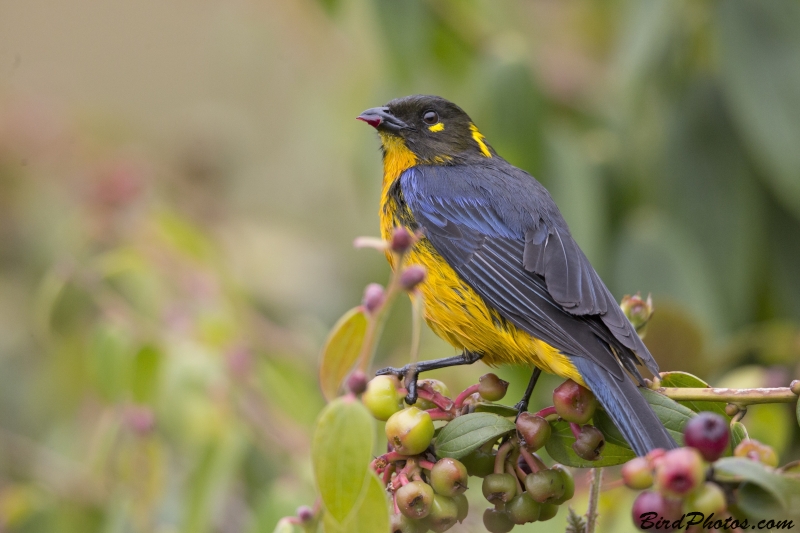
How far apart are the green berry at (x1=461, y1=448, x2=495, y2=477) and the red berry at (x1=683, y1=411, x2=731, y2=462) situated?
A: 554 mm

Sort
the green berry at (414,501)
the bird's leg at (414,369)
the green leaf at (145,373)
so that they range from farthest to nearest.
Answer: the green leaf at (145,373)
the bird's leg at (414,369)
the green berry at (414,501)

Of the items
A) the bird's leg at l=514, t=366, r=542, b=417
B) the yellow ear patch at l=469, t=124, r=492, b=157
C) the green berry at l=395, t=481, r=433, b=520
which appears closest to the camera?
the green berry at l=395, t=481, r=433, b=520

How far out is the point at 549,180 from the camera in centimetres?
409

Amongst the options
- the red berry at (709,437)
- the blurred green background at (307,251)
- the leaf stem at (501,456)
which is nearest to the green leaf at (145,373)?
the blurred green background at (307,251)

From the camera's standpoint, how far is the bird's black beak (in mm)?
3656

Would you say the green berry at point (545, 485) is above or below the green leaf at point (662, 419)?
below

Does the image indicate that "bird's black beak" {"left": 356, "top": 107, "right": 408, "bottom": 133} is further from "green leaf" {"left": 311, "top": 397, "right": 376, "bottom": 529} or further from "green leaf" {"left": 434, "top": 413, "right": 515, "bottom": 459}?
"green leaf" {"left": 311, "top": 397, "right": 376, "bottom": 529}

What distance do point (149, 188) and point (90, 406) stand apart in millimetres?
1286

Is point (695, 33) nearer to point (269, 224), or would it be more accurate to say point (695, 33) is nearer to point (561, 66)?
point (561, 66)

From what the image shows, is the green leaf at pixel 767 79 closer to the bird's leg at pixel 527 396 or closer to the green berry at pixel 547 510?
the bird's leg at pixel 527 396

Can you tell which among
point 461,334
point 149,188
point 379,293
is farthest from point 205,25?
point 379,293

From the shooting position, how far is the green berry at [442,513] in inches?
72.2

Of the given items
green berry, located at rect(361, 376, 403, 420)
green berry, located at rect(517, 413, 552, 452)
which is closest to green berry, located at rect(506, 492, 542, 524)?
green berry, located at rect(517, 413, 552, 452)

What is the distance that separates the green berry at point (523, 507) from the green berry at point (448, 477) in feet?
0.41
